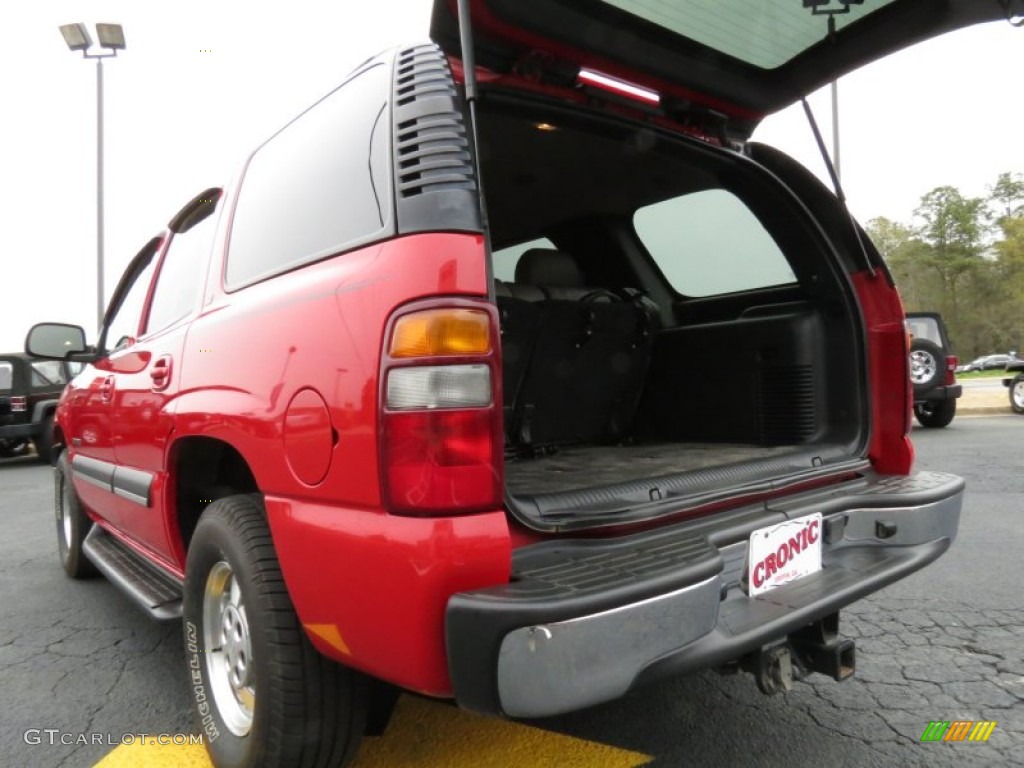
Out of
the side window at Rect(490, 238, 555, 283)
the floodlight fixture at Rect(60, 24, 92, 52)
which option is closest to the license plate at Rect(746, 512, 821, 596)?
the side window at Rect(490, 238, 555, 283)

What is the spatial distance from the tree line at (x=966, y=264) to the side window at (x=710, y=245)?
53391 millimetres

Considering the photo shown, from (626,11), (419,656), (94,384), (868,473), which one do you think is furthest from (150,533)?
(868,473)

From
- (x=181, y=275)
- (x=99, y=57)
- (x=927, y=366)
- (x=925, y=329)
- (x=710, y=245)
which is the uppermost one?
(x=99, y=57)

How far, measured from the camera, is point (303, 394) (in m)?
1.68

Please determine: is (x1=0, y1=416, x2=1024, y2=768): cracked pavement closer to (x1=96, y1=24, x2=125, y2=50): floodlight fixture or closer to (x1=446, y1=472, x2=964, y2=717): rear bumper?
(x1=446, y1=472, x2=964, y2=717): rear bumper

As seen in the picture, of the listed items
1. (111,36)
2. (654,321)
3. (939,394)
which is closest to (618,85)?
(654,321)

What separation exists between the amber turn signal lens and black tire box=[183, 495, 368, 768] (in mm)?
696

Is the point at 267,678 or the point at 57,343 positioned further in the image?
the point at 57,343

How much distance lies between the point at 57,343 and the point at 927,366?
10311 millimetres

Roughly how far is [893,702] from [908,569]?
53cm

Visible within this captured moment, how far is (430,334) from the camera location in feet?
4.94

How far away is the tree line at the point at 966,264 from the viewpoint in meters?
51.9

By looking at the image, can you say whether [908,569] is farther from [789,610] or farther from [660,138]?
[660,138]
